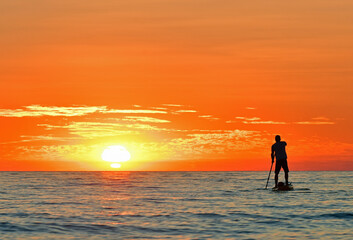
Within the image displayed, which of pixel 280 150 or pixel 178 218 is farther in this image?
pixel 280 150

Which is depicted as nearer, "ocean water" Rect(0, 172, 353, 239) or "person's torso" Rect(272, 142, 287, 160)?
"ocean water" Rect(0, 172, 353, 239)

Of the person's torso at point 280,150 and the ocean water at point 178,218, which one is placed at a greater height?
the person's torso at point 280,150

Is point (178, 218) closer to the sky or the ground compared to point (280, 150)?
closer to the ground

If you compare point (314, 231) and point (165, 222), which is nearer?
point (314, 231)

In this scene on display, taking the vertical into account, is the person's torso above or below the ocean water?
above

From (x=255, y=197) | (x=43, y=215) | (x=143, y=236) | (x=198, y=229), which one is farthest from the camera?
(x=255, y=197)

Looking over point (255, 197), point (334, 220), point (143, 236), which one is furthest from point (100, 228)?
point (255, 197)

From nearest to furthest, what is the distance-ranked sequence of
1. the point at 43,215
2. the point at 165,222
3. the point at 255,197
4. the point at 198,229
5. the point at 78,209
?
the point at 198,229 < the point at 165,222 < the point at 43,215 < the point at 78,209 < the point at 255,197

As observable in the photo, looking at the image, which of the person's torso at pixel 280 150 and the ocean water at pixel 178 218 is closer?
the ocean water at pixel 178 218

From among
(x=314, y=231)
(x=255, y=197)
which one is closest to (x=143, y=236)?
(x=314, y=231)

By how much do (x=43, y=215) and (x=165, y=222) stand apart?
499cm

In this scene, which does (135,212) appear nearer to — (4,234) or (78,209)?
(78,209)

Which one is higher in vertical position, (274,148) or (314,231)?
(274,148)

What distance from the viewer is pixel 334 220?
2061cm
